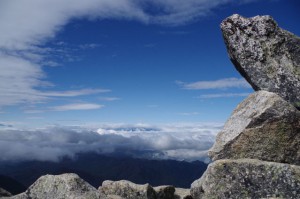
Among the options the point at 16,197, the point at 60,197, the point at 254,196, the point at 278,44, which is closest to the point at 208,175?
the point at 254,196

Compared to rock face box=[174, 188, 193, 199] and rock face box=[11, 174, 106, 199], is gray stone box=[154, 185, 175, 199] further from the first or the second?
rock face box=[11, 174, 106, 199]

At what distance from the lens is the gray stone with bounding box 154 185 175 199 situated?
786 inches

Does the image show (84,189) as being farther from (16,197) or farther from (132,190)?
(132,190)

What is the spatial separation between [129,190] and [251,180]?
733 centimetres

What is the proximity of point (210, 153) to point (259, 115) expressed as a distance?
3486mm

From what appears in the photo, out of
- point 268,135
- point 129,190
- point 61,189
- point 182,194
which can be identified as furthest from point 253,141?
point 61,189

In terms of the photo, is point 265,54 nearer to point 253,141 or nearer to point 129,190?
point 253,141

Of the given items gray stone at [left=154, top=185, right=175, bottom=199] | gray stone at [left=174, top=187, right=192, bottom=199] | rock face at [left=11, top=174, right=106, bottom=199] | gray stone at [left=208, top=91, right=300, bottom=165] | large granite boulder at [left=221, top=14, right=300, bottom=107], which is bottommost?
gray stone at [left=174, top=187, right=192, bottom=199]

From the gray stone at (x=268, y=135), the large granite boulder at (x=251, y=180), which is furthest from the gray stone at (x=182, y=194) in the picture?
the large granite boulder at (x=251, y=180)

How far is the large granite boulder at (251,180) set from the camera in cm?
1439

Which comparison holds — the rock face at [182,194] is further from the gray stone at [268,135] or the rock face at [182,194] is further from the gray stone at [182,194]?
the gray stone at [268,135]

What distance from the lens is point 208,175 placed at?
15945mm

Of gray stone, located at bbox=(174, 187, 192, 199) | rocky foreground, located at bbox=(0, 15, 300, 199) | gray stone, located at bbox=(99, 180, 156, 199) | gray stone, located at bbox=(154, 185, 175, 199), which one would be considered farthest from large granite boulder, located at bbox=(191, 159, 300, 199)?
gray stone, located at bbox=(154, 185, 175, 199)

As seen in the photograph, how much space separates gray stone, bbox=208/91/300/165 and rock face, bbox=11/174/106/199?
773cm
